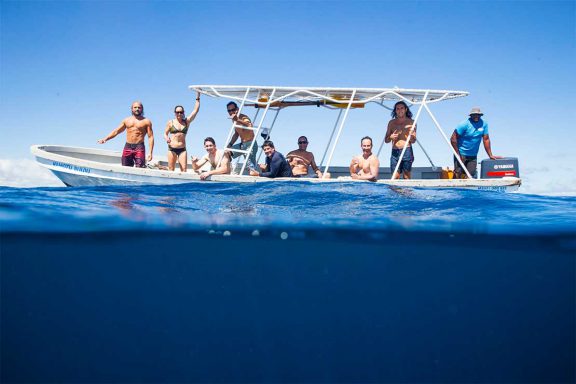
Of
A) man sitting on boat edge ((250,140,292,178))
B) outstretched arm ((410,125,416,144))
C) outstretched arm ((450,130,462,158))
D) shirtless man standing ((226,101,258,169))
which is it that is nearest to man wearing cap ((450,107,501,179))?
outstretched arm ((450,130,462,158))

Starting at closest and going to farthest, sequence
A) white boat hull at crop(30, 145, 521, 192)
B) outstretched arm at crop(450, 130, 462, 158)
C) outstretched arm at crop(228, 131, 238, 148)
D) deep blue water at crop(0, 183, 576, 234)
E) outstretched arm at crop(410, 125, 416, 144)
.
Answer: deep blue water at crop(0, 183, 576, 234) → white boat hull at crop(30, 145, 521, 192) → outstretched arm at crop(410, 125, 416, 144) → outstretched arm at crop(450, 130, 462, 158) → outstretched arm at crop(228, 131, 238, 148)

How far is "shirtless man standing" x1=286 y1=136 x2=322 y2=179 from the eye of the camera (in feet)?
40.7

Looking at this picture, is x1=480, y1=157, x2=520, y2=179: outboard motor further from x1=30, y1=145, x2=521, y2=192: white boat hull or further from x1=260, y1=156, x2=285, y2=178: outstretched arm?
x1=260, y1=156, x2=285, y2=178: outstretched arm

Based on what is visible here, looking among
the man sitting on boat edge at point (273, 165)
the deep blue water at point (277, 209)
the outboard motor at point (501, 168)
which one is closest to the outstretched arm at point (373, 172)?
the deep blue water at point (277, 209)

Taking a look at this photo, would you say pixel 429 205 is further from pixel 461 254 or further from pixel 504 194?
pixel 504 194

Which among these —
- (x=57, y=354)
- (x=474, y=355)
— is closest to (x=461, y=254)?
(x=474, y=355)

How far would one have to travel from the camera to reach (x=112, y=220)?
8.58m

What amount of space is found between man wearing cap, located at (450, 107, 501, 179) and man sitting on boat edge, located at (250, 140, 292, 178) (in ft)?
15.8

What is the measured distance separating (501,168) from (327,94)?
511 centimetres

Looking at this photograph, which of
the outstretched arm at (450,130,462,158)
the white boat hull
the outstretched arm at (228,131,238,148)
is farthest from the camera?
the outstretched arm at (228,131,238,148)

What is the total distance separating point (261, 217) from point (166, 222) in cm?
198

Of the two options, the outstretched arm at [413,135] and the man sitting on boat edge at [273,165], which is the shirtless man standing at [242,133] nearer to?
the man sitting on boat edge at [273,165]

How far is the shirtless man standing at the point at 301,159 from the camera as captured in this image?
40.7 ft

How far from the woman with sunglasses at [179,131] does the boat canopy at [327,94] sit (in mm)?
723
